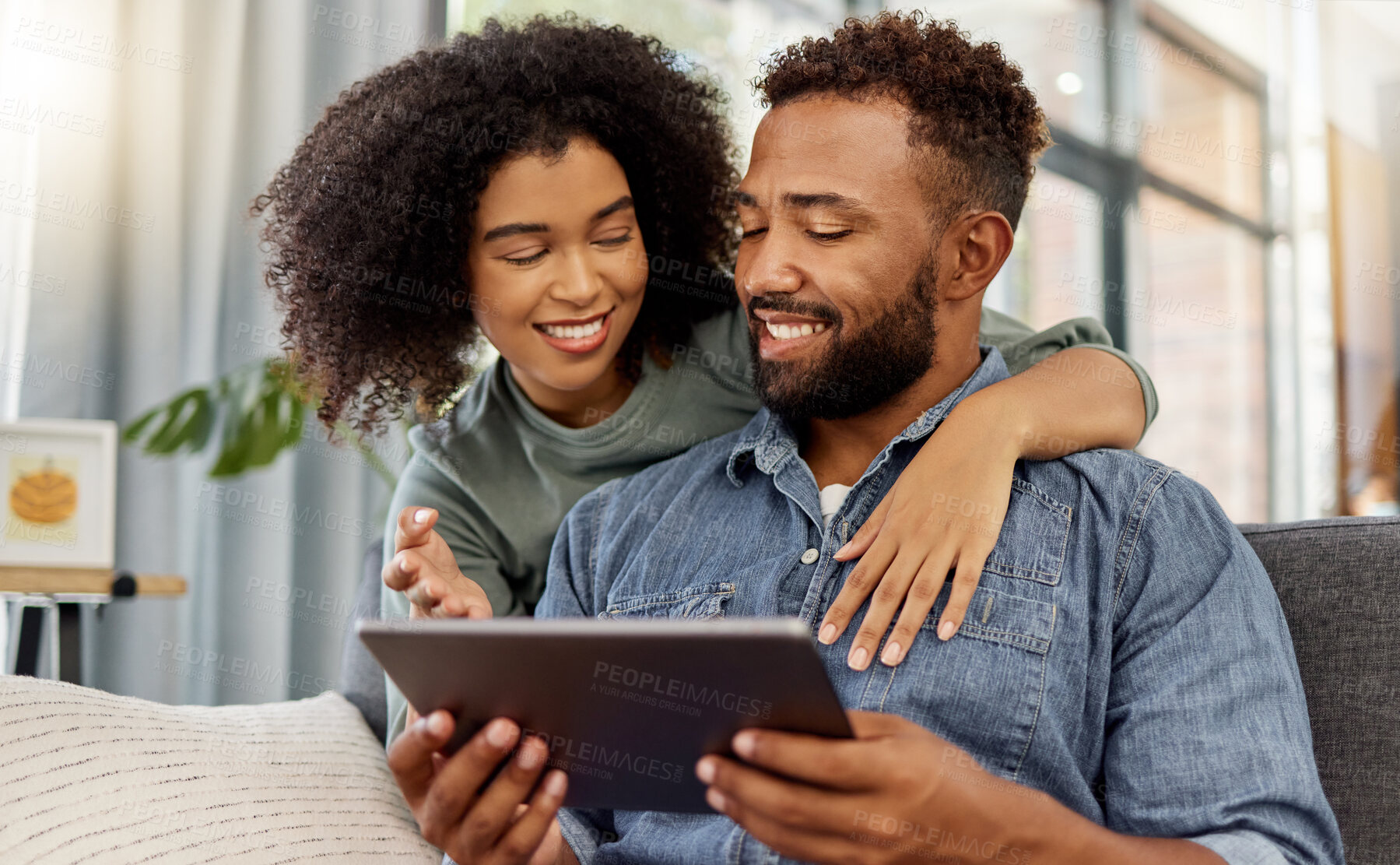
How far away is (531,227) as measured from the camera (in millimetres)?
1530

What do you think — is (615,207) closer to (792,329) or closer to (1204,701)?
(792,329)

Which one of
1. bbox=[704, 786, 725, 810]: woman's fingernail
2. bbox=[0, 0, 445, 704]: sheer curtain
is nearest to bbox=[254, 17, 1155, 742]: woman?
bbox=[704, 786, 725, 810]: woman's fingernail

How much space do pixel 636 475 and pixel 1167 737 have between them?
2.50 feet

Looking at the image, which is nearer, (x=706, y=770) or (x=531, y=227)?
(x=706, y=770)

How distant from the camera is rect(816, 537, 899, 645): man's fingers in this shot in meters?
1.19

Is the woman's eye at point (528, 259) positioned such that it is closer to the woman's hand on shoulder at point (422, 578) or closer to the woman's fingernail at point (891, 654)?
the woman's hand on shoulder at point (422, 578)

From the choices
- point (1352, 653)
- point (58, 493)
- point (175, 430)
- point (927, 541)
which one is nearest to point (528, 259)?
point (927, 541)

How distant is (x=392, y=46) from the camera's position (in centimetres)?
307

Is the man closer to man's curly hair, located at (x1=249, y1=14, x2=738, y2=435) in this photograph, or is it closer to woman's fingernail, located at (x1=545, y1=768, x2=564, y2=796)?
woman's fingernail, located at (x1=545, y1=768, x2=564, y2=796)

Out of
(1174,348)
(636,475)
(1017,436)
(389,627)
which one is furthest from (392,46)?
(1174,348)

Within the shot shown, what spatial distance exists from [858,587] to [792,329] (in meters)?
0.37

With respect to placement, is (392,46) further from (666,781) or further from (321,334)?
(666,781)

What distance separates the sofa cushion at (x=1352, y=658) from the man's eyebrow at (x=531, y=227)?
3.08 feet

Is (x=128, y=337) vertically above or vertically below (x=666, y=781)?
above
